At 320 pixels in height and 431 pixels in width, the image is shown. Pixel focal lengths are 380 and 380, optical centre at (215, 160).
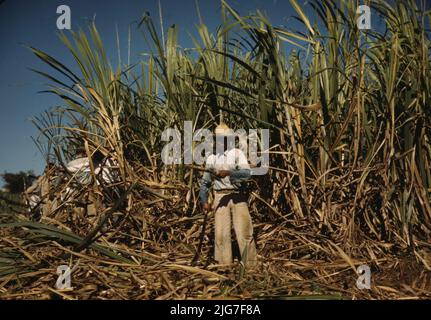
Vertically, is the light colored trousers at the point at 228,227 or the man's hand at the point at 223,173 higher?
the man's hand at the point at 223,173

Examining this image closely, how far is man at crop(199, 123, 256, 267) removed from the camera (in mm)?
2068

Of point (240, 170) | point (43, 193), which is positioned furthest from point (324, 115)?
point (43, 193)

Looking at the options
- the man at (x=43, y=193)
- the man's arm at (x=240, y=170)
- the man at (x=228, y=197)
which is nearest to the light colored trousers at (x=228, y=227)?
the man at (x=228, y=197)

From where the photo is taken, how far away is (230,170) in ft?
6.85

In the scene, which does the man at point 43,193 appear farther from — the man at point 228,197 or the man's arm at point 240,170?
the man's arm at point 240,170

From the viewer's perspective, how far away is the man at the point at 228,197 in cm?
207

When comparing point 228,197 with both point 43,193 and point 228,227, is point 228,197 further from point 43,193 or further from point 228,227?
point 43,193

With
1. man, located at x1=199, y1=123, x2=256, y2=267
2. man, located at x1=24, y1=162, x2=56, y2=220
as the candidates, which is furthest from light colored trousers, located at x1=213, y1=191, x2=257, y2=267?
man, located at x1=24, y1=162, x2=56, y2=220

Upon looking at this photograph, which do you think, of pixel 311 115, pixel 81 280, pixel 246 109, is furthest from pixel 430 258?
pixel 81 280

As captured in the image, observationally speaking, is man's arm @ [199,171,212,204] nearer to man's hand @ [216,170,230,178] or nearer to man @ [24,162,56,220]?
man's hand @ [216,170,230,178]

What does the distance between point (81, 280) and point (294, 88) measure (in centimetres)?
157

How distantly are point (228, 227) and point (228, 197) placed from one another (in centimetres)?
17

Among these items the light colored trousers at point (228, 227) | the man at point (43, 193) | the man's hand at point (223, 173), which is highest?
the man's hand at point (223, 173)
